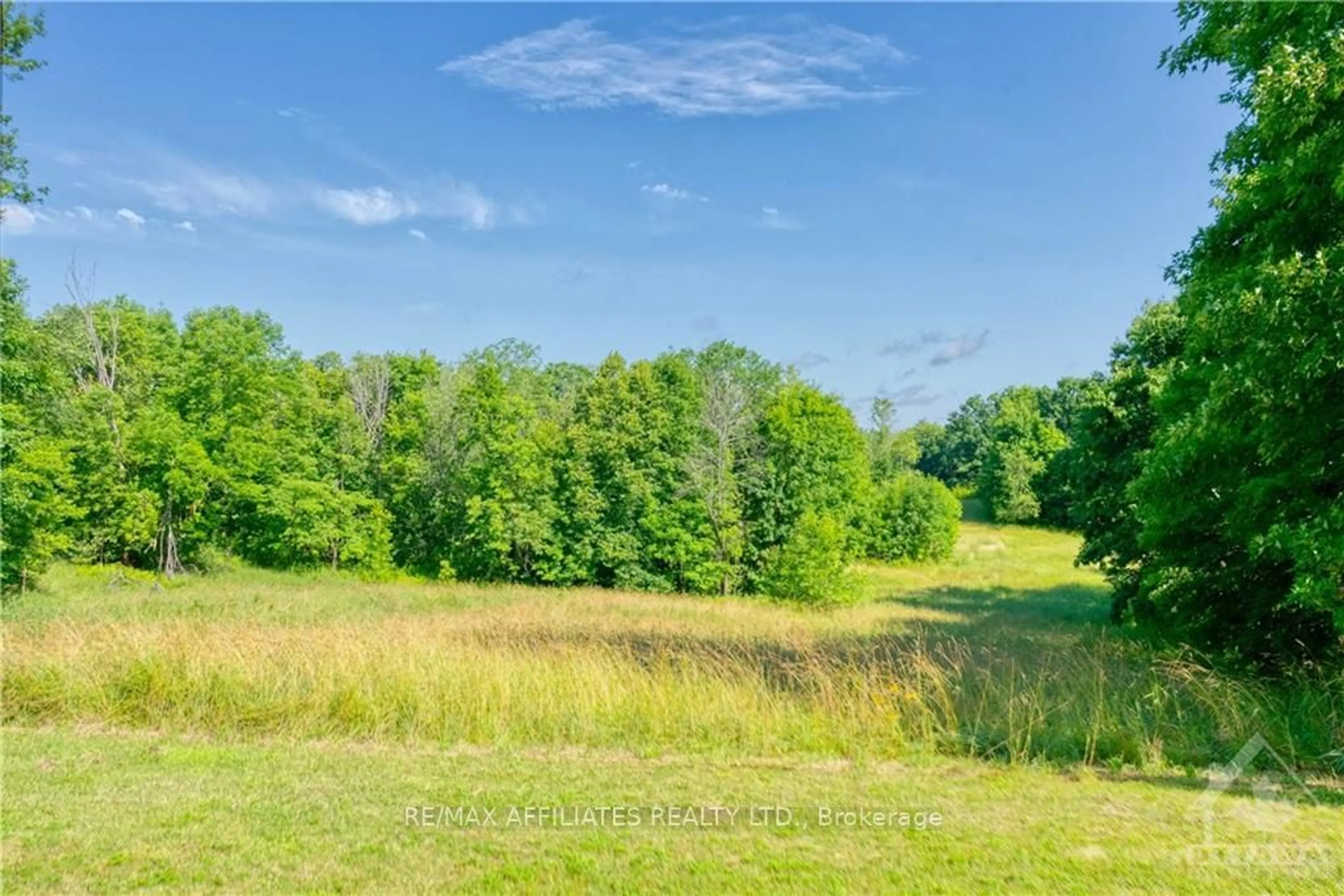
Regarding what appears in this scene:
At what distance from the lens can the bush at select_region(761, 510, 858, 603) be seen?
24.5 metres

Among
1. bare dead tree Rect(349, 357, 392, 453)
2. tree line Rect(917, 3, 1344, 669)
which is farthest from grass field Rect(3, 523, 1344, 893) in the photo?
bare dead tree Rect(349, 357, 392, 453)

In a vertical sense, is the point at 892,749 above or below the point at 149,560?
above

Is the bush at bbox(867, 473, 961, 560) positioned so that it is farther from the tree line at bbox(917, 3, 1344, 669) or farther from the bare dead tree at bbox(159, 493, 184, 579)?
the bare dead tree at bbox(159, 493, 184, 579)

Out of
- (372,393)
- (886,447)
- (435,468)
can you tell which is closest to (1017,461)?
(886,447)

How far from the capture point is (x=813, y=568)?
80.3ft

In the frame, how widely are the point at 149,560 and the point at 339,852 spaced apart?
35671 millimetres

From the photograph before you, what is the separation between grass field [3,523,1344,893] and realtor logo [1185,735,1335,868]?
0.03 m

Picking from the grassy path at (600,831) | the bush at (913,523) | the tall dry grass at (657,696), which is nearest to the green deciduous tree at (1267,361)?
the tall dry grass at (657,696)

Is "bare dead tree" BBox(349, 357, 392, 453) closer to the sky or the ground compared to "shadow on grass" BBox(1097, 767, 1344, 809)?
closer to the sky

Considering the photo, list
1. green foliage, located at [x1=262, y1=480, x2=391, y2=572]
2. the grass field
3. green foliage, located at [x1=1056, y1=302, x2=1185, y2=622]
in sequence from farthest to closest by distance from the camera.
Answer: green foliage, located at [x1=262, y1=480, x2=391, y2=572] < green foliage, located at [x1=1056, y1=302, x2=1185, y2=622] < the grass field

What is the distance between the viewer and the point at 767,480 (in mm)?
33281

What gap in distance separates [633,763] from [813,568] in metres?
19.3

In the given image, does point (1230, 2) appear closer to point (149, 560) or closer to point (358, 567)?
point (358, 567)

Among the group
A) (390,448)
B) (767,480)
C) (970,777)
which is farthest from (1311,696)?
(390,448)
